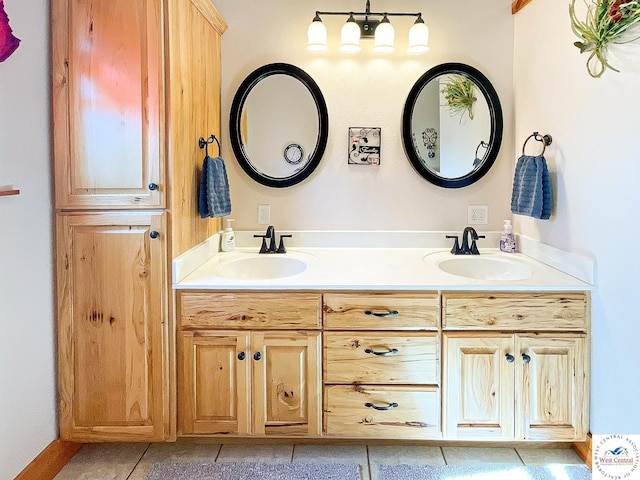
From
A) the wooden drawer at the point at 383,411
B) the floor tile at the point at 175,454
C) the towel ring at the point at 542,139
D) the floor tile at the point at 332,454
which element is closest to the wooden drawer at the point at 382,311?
the wooden drawer at the point at 383,411

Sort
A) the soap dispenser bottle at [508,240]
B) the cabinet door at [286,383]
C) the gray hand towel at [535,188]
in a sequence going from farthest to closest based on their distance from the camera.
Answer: the soap dispenser bottle at [508,240]
the gray hand towel at [535,188]
the cabinet door at [286,383]

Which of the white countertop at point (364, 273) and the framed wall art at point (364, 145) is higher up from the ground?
the framed wall art at point (364, 145)

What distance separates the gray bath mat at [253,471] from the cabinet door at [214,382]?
0.51 ft

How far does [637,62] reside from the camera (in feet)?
5.05

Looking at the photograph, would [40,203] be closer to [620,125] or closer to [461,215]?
[461,215]

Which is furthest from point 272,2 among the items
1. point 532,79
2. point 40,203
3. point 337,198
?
point 40,203

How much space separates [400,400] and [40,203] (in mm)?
1653

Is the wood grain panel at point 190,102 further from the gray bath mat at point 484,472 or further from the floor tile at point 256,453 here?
the gray bath mat at point 484,472

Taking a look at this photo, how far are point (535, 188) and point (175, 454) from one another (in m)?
2.01

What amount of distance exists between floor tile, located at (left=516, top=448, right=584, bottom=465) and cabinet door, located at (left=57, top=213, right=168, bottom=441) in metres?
1.56

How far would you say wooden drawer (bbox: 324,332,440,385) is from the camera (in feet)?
6.02

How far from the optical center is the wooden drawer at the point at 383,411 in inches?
72.5

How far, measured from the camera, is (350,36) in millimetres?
2262

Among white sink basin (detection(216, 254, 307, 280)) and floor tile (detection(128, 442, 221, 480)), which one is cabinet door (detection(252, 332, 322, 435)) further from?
white sink basin (detection(216, 254, 307, 280))
